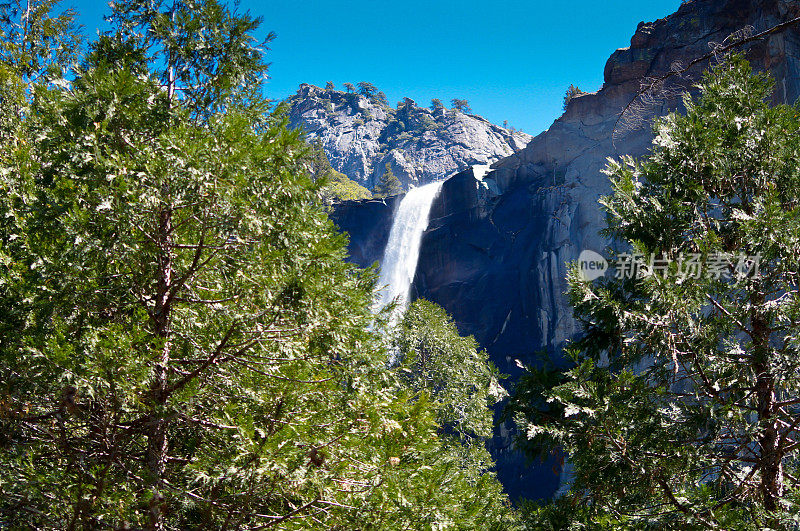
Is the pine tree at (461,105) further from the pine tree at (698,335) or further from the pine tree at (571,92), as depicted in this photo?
the pine tree at (698,335)

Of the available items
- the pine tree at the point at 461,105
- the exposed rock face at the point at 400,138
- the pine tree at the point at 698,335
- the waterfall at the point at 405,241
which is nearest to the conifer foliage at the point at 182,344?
the pine tree at the point at 698,335

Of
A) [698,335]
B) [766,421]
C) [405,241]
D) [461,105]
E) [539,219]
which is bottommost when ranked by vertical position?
[766,421]

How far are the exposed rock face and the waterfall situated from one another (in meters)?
47.3

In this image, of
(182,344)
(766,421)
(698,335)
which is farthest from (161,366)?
(766,421)

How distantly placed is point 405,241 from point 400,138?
66000 millimetres

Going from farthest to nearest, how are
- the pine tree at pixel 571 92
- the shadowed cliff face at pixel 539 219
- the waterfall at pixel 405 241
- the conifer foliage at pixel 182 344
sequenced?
the pine tree at pixel 571 92 → the waterfall at pixel 405 241 → the shadowed cliff face at pixel 539 219 → the conifer foliage at pixel 182 344

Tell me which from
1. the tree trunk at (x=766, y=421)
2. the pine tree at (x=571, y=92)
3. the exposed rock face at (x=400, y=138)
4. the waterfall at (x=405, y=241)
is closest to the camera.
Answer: the tree trunk at (x=766, y=421)

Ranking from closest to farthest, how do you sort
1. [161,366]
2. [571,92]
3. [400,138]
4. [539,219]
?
[161,366] < [539,219] < [571,92] < [400,138]

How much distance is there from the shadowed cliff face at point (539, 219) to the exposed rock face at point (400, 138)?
5267 centimetres

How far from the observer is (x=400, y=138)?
107500 millimetres

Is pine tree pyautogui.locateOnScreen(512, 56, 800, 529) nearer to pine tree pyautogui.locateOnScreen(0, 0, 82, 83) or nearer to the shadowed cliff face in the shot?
pine tree pyautogui.locateOnScreen(0, 0, 82, 83)

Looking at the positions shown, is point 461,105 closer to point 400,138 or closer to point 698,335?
point 400,138

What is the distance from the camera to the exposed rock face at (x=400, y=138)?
323ft

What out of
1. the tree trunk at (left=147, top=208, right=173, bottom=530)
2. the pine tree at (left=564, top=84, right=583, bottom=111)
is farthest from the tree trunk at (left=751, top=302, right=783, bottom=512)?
the pine tree at (left=564, top=84, right=583, bottom=111)
